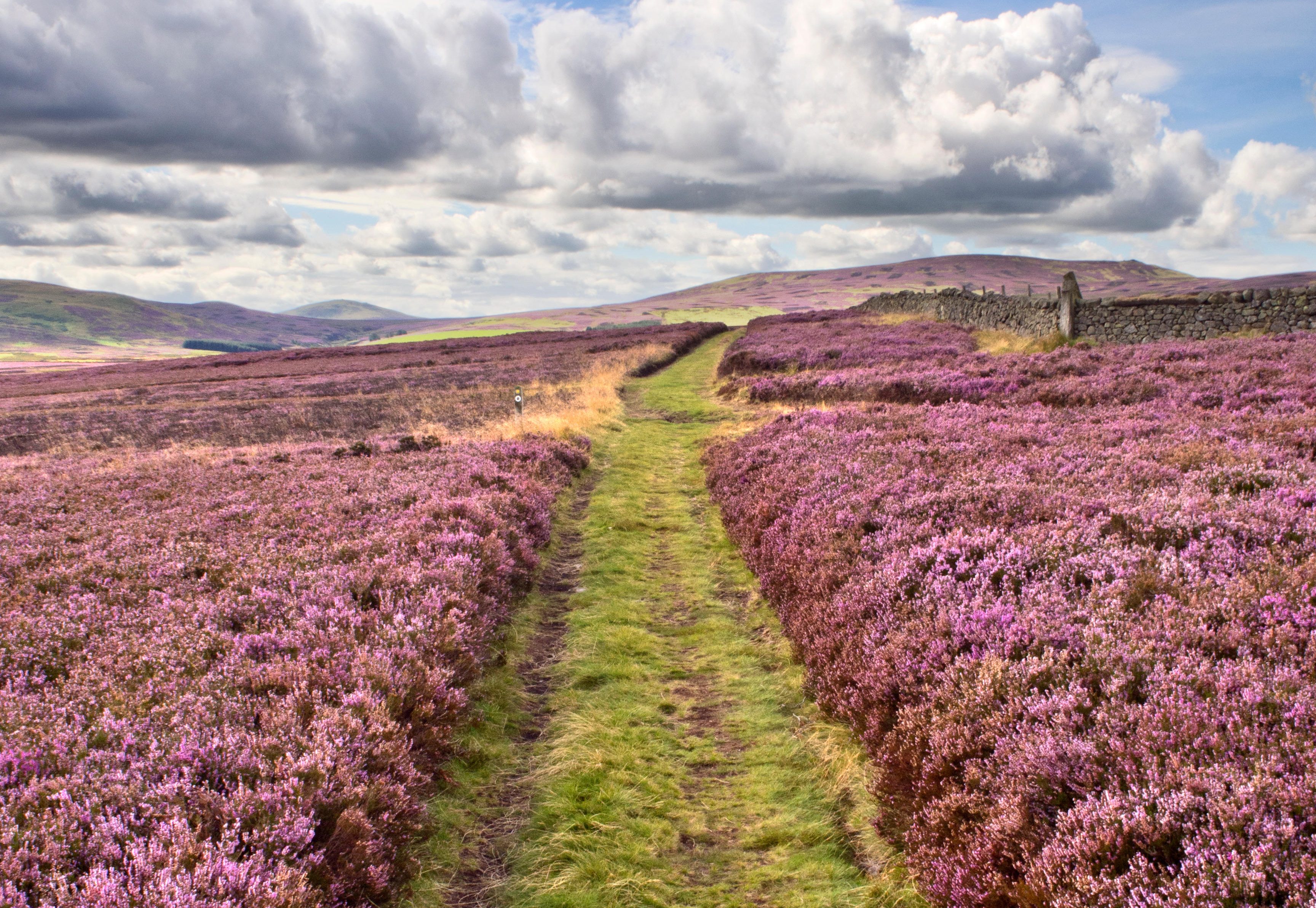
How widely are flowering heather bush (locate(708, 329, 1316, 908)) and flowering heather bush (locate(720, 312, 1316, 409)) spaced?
372 centimetres

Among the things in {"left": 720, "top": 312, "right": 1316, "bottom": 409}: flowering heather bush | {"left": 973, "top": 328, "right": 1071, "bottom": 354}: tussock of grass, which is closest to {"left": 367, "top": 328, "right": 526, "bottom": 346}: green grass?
{"left": 973, "top": 328, "right": 1071, "bottom": 354}: tussock of grass

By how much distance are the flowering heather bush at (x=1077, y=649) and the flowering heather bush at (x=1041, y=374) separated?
372 centimetres

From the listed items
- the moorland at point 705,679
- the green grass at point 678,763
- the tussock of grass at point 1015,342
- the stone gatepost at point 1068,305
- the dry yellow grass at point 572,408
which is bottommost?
the green grass at point 678,763

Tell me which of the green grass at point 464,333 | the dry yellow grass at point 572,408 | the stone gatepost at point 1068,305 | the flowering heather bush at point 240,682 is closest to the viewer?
the flowering heather bush at point 240,682

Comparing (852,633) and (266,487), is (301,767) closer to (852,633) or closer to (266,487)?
(852,633)

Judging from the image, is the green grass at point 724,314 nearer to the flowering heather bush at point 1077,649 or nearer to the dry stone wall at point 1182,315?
the dry stone wall at point 1182,315

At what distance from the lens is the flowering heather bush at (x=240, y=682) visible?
3.57 metres

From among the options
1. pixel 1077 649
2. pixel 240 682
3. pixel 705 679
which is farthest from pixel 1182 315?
pixel 240 682

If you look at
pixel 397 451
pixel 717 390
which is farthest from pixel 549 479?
pixel 717 390

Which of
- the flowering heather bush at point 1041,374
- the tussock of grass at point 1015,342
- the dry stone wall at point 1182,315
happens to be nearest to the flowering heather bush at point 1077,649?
the flowering heather bush at point 1041,374

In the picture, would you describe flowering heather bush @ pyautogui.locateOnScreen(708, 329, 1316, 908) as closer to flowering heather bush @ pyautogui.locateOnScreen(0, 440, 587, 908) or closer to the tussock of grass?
flowering heather bush @ pyautogui.locateOnScreen(0, 440, 587, 908)

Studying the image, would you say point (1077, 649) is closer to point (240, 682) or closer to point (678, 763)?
point (678, 763)

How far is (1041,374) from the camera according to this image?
18.4 meters

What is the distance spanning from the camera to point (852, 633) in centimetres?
641
